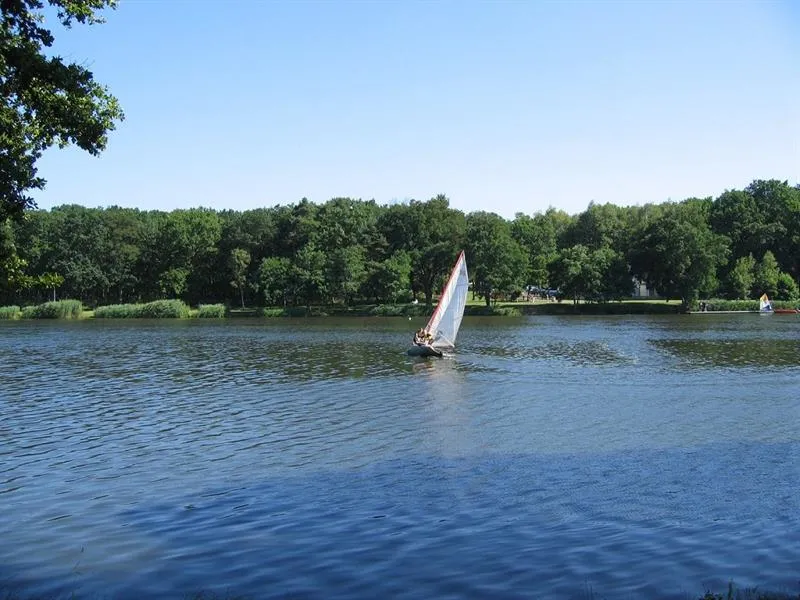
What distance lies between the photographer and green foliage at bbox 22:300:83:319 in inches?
4238

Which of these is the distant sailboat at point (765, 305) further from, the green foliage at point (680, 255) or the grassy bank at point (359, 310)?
the green foliage at point (680, 255)

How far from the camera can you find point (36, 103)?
14.6m

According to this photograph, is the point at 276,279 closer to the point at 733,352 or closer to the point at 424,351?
the point at 424,351

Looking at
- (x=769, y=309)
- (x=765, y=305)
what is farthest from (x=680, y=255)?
(x=769, y=309)

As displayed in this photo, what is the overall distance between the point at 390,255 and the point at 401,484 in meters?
104

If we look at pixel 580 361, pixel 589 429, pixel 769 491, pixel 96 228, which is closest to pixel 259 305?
pixel 96 228

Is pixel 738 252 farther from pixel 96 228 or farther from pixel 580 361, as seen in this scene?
pixel 96 228

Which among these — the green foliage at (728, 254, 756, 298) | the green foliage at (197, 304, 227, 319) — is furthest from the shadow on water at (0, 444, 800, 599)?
the green foliage at (728, 254, 756, 298)

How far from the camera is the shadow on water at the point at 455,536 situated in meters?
11.0

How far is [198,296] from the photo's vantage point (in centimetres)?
12781

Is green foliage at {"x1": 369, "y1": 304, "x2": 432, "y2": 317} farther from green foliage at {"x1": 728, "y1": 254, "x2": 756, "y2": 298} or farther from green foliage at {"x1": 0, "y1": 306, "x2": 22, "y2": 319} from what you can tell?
green foliage at {"x1": 0, "y1": 306, "x2": 22, "y2": 319}

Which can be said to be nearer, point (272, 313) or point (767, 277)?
point (767, 277)

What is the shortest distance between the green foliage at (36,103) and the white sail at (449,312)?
33.3 meters

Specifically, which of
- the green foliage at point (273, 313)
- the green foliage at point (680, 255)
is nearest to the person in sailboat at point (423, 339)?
the green foliage at point (680, 255)
